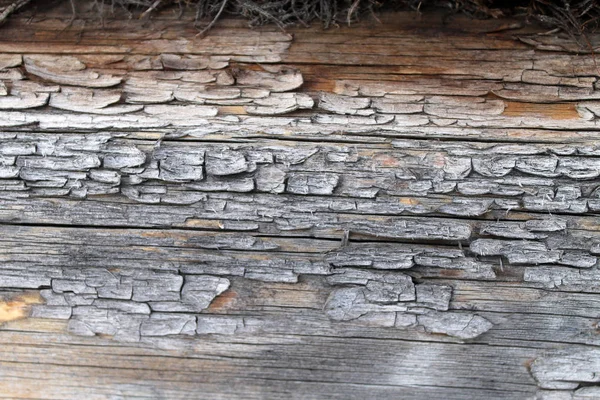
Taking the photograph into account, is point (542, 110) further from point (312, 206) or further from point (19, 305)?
point (19, 305)

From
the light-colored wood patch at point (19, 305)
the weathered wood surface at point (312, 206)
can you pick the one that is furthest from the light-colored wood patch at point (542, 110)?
the light-colored wood patch at point (19, 305)

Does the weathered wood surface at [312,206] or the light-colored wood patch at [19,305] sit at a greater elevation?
the weathered wood surface at [312,206]

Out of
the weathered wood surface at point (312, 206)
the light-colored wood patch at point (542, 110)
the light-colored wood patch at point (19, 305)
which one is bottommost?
the light-colored wood patch at point (19, 305)

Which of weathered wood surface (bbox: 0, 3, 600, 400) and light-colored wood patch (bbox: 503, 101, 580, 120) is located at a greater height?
light-colored wood patch (bbox: 503, 101, 580, 120)

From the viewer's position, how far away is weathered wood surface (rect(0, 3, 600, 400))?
141cm

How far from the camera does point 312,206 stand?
142cm

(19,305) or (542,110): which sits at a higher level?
(542,110)

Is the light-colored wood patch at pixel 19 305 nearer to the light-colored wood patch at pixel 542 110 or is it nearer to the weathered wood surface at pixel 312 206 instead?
the weathered wood surface at pixel 312 206

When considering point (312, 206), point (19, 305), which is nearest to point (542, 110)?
point (312, 206)

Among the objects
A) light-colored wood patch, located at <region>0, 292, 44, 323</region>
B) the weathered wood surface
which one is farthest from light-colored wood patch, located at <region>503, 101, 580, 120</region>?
light-colored wood patch, located at <region>0, 292, 44, 323</region>

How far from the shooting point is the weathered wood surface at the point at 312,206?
1410 mm

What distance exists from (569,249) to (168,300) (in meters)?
1.19

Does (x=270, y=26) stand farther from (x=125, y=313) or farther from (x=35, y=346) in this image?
(x=35, y=346)

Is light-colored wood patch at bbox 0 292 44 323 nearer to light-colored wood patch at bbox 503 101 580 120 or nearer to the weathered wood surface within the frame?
the weathered wood surface
